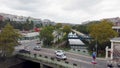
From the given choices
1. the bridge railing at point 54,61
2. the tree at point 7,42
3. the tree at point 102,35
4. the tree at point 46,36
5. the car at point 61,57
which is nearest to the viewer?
the bridge railing at point 54,61

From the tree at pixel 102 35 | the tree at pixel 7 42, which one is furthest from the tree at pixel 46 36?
the tree at pixel 7 42

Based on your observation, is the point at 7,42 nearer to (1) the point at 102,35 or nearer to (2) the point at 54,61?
(2) the point at 54,61

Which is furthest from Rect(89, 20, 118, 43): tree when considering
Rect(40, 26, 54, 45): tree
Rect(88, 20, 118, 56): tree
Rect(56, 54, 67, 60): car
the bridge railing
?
Rect(40, 26, 54, 45): tree

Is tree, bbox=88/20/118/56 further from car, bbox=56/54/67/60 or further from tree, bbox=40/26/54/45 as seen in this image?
tree, bbox=40/26/54/45

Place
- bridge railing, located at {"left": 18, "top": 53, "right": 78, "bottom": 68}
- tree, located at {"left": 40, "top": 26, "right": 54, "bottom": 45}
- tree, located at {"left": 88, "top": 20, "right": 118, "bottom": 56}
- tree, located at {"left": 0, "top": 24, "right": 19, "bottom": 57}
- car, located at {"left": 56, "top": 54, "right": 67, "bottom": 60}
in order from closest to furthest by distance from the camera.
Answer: bridge railing, located at {"left": 18, "top": 53, "right": 78, "bottom": 68} < car, located at {"left": 56, "top": 54, "right": 67, "bottom": 60} < tree, located at {"left": 0, "top": 24, "right": 19, "bottom": 57} < tree, located at {"left": 88, "top": 20, "right": 118, "bottom": 56} < tree, located at {"left": 40, "top": 26, "right": 54, "bottom": 45}

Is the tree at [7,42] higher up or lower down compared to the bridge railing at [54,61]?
higher up

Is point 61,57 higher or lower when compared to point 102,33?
lower

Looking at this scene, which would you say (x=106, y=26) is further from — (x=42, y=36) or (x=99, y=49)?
(x=42, y=36)

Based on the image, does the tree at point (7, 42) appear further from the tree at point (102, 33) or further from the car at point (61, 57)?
the tree at point (102, 33)

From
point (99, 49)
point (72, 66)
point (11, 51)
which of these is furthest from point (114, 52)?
point (11, 51)

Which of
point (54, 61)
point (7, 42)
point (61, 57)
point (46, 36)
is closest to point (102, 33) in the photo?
point (61, 57)

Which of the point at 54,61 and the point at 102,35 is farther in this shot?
the point at 102,35

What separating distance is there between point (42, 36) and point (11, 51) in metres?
26.8

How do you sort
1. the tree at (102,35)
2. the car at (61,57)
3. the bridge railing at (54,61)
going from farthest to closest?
the tree at (102,35)
the car at (61,57)
the bridge railing at (54,61)
